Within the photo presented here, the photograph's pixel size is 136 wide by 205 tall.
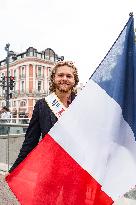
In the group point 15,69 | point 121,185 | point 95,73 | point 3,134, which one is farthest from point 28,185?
point 15,69

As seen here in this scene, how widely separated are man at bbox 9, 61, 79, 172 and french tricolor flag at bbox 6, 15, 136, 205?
1.46ft

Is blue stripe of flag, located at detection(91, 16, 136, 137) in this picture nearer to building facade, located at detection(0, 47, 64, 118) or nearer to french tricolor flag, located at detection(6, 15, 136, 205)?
french tricolor flag, located at detection(6, 15, 136, 205)

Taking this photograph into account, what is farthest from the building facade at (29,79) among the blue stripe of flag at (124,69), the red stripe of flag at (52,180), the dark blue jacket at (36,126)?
the blue stripe of flag at (124,69)

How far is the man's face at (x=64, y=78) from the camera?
9.45 ft

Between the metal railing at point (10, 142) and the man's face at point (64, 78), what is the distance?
5.24 m

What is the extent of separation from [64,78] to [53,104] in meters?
0.18

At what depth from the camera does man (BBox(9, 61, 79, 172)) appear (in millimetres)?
2887

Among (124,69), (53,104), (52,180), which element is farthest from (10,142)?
(124,69)

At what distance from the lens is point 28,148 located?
9.71ft

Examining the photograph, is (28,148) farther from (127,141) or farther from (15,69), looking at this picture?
(15,69)

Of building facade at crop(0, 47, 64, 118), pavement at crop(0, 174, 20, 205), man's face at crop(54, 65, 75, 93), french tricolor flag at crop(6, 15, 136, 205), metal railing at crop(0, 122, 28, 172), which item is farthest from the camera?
building facade at crop(0, 47, 64, 118)

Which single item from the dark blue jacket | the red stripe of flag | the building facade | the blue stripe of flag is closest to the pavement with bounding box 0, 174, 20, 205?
the dark blue jacket

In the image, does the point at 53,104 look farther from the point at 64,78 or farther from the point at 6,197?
the point at 6,197

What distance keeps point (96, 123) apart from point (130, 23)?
0.56 meters
